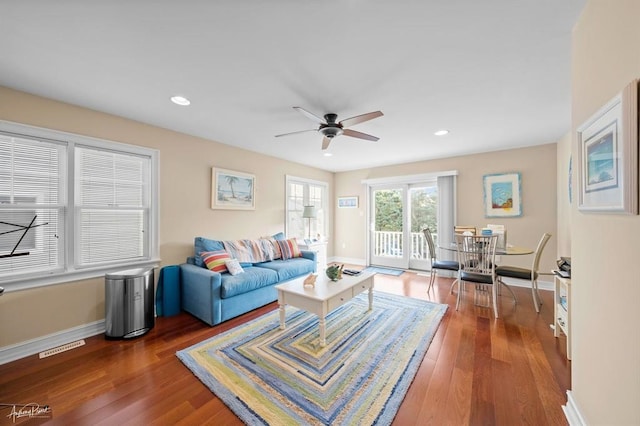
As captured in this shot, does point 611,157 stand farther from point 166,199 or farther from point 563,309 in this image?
point 166,199

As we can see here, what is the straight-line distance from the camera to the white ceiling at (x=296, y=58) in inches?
54.4

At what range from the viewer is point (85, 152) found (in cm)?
262

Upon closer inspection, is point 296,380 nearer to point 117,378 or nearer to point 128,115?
point 117,378

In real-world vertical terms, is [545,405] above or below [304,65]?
below

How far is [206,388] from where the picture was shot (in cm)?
175

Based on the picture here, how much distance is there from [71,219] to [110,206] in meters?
0.36

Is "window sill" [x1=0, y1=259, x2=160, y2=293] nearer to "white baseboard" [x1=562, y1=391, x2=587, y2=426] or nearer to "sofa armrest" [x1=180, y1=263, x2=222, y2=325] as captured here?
"sofa armrest" [x1=180, y1=263, x2=222, y2=325]

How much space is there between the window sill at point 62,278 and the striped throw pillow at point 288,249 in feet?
6.21

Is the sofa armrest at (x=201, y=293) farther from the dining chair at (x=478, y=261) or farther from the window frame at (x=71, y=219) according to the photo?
the dining chair at (x=478, y=261)

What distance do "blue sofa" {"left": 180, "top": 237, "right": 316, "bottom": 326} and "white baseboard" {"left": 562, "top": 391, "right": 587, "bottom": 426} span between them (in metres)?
2.87

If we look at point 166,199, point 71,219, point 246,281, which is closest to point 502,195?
point 246,281

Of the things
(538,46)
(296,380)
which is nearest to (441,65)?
(538,46)

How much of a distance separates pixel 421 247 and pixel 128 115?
18.3 feet

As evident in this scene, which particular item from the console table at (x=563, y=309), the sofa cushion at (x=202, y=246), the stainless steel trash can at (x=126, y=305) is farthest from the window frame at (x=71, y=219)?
the console table at (x=563, y=309)
